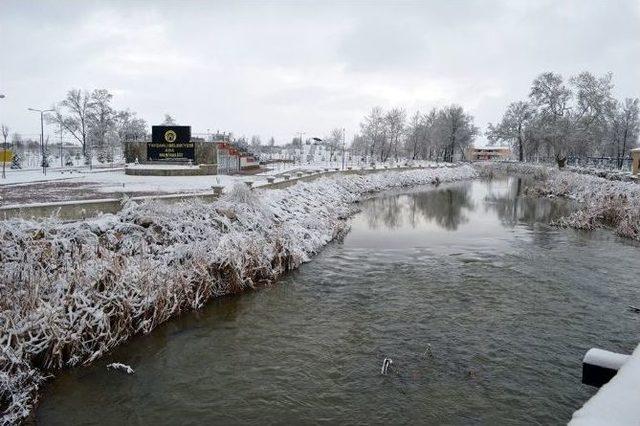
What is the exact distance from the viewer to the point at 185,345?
34.8ft

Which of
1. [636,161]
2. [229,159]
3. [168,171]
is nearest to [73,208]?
[168,171]

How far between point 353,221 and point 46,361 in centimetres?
1980

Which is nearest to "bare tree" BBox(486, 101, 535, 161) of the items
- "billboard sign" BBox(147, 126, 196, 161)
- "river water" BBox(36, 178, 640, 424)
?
"billboard sign" BBox(147, 126, 196, 161)

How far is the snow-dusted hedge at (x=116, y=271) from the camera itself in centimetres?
880

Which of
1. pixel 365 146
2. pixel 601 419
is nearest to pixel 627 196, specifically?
pixel 601 419

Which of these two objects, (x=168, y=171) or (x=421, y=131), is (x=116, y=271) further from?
(x=421, y=131)

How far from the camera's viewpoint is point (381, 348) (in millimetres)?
10367

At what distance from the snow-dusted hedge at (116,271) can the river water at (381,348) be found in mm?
536

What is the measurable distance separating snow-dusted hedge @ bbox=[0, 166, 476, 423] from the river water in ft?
1.76

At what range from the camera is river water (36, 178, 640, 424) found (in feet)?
26.7

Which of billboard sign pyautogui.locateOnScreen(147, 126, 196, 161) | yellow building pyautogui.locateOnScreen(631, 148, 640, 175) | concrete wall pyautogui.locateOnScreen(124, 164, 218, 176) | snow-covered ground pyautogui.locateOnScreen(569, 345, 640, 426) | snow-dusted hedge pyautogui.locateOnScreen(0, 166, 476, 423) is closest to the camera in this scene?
snow-covered ground pyautogui.locateOnScreen(569, 345, 640, 426)

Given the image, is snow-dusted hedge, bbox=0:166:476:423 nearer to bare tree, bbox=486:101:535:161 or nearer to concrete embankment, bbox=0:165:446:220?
concrete embankment, bbox=0:165:446:220

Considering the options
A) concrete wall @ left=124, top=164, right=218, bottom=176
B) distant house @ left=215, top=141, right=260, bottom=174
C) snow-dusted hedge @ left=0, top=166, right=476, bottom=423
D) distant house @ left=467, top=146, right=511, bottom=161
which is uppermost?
distant house @ left=467, top=146, right=511, bottom=161

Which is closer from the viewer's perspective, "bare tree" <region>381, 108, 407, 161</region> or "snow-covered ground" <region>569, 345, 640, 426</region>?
"snow-covered ground" <region>569, 345, 640, 426</region>
